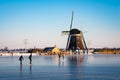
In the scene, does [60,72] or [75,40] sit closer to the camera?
[60,72]

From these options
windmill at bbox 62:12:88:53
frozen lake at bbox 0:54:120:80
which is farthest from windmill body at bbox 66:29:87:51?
frozen lake at bbox 0:54:120:80

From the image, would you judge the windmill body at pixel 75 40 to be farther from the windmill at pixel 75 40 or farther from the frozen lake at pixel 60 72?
the frozen lake at pixel 60 72

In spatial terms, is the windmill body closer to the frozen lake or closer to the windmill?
the windmill

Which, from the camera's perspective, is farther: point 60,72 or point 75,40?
point 75,40

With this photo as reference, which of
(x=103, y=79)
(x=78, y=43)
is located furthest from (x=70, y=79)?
(x=78, y=43)

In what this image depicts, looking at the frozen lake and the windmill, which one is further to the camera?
the windmill

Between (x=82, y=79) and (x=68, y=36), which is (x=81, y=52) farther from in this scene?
(x=82, y=79)

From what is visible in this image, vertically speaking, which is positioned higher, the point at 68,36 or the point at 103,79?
the point at 68,36

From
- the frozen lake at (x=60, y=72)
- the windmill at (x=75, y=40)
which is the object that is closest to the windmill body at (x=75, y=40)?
the windmill at (x=75, y=40)

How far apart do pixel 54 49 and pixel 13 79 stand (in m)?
113

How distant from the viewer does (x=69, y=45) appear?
11406 cm

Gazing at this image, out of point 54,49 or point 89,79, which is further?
point 54,49

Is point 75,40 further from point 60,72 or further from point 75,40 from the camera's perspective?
point 60,72

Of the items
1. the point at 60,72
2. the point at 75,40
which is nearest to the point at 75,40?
the point at 75,40
